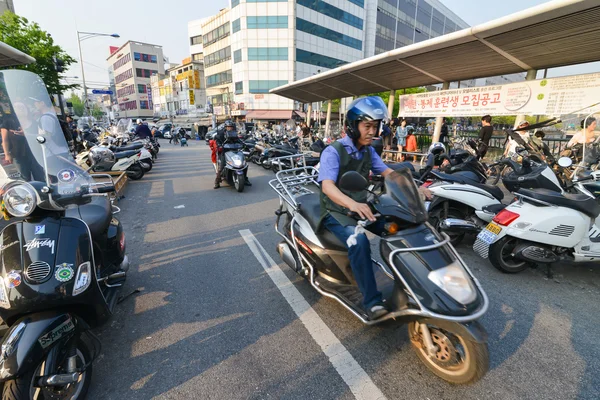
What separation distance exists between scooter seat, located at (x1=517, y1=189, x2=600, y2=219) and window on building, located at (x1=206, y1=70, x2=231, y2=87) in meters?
49.4

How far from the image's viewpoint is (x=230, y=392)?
2.07m

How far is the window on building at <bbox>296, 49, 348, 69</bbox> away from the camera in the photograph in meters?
41.6

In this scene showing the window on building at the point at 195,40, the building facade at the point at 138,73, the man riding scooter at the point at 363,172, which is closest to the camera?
the man riding scooter at the point at 363,172

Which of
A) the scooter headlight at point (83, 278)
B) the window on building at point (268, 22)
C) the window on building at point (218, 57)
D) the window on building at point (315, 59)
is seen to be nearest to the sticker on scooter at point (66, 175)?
the scooter headlight at point (83, 278)

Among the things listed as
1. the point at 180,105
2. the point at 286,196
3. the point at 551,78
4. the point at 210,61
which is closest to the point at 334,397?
the point at 286,196

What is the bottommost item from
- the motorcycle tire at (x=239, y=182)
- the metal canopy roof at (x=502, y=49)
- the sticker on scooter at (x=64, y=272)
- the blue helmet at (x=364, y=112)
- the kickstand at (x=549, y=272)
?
the kickstand at (x=549, y=272)

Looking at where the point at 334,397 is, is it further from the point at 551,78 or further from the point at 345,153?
the point at 551,78

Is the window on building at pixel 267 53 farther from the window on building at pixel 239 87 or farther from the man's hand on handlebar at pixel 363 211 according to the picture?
the man's hand on handlebar at pixel 363 211

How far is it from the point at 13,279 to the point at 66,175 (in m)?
0.92

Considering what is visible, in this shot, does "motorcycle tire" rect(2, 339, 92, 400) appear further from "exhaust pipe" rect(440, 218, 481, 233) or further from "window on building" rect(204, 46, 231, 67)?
"window on building" rect(204, 46, 231, 67)

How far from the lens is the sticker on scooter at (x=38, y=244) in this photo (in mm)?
1989

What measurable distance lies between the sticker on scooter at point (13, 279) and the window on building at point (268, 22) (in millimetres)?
45064

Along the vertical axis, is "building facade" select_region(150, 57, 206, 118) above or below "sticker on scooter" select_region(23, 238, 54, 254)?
above

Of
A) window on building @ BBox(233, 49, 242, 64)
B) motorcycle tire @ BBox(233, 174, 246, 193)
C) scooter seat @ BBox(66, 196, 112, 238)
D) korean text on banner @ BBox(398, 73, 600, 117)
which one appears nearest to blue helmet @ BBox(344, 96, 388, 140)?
scooter seat @ BBox(66, 196, 112, 238)
